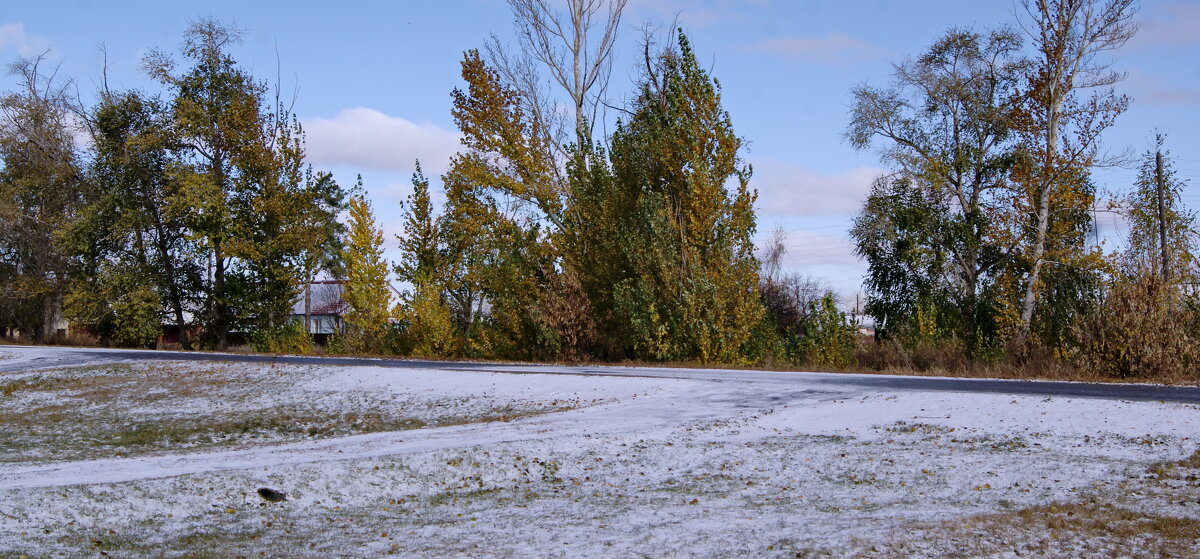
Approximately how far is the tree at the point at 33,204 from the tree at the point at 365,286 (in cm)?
2105

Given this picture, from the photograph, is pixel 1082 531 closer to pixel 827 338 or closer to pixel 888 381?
pixel 888 381

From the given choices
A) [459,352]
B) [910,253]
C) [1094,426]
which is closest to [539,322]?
[459,352]

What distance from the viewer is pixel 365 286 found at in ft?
109

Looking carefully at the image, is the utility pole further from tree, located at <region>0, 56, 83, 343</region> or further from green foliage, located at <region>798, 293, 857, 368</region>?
tree, located at <region>0, 56, 83, 343</region>

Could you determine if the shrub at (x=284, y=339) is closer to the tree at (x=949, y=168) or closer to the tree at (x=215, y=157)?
the tree at (x=215, y=157)

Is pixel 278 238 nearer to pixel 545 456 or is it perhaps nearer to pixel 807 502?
pixel 545 456

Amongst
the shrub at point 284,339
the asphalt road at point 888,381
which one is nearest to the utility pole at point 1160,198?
the asphalt road at point 888,381

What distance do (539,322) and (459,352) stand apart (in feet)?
16.6

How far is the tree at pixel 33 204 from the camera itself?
1870 inches

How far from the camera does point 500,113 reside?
33656 mm

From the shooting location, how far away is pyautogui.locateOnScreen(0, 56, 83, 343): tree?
4750 centimetres

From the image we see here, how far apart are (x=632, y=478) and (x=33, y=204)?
5097 centimetres

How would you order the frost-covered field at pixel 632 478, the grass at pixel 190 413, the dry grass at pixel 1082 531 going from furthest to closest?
the grass at pixel 190 413 < the frost-covered field at pixel 632 478 < the dry grass at pixel 1082 531

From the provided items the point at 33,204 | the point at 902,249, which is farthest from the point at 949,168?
the point at 33,204
